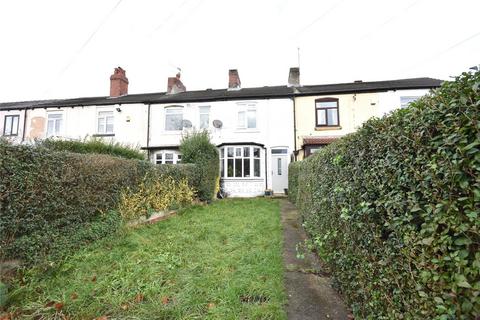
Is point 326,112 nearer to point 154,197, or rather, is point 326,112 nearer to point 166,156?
point 166,156

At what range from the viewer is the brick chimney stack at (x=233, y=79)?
17766mm

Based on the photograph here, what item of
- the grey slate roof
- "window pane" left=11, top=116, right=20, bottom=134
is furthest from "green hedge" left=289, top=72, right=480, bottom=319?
"window pane" left=11, top=116, right=20, bottom=134

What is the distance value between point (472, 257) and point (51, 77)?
49.0 ft

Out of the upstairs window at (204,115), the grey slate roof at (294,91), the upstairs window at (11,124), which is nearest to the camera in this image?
the grey slate roof at (294,91)

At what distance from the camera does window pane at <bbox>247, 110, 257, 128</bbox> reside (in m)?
15.7

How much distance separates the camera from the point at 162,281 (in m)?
3.51

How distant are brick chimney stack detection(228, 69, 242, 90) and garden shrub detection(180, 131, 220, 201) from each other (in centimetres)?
669

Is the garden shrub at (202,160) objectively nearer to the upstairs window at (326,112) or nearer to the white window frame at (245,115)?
the white window frame at (245,115)

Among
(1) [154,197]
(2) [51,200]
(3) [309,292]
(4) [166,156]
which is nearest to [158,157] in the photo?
(4) [166,156]

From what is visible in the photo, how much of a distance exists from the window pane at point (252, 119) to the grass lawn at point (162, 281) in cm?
1087

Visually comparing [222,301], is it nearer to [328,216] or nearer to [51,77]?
[328,216]

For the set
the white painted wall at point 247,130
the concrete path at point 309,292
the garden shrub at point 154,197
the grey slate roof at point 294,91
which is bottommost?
the concrete path at point 309,292

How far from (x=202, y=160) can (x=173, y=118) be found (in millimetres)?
6055

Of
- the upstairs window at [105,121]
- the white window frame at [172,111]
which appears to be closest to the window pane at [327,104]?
the white window frame at [172,111]
